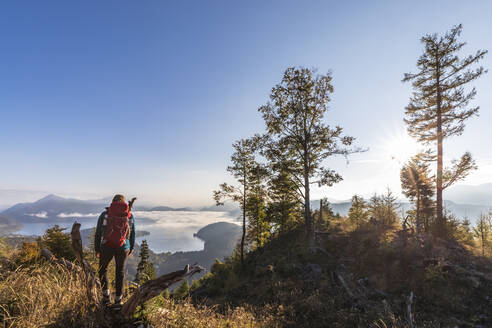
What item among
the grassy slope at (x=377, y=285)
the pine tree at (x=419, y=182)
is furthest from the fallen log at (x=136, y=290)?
the pine tree at (x=419, y=182)

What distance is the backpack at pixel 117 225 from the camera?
4.24 meters

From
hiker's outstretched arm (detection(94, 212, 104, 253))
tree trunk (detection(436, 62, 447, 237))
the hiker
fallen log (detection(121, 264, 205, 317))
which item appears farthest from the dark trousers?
tree trunk (detection(436, 62, 447, 237))

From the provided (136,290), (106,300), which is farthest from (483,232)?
(106,300)

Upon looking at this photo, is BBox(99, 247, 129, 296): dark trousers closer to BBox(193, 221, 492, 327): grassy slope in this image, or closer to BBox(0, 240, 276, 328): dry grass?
BBox(0, 240, 276, 328): dry grass

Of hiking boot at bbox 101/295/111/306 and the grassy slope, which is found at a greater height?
hiking boot at bbox 101/295/111/306

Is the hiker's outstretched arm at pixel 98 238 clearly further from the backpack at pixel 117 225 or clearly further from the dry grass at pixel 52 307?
the dry grass at pixel 52 307

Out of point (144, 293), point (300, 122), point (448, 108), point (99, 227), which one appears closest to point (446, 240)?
point (448, 108)

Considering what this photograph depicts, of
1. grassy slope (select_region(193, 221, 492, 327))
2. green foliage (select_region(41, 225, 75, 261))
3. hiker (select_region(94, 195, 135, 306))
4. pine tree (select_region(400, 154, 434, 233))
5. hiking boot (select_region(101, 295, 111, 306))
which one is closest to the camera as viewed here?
hiking boot (select_region(101, 295, 111, 306))

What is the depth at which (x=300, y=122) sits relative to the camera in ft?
46.4

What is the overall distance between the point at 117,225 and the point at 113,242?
343 mm

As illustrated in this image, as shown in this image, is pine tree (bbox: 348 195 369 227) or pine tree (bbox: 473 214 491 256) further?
pine tree (bbox: 348 195 369 227)

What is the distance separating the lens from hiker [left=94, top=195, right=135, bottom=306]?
423cm

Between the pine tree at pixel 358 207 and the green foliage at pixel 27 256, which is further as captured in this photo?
the pine tree at pixel 358 207

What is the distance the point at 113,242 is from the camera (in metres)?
4.23
